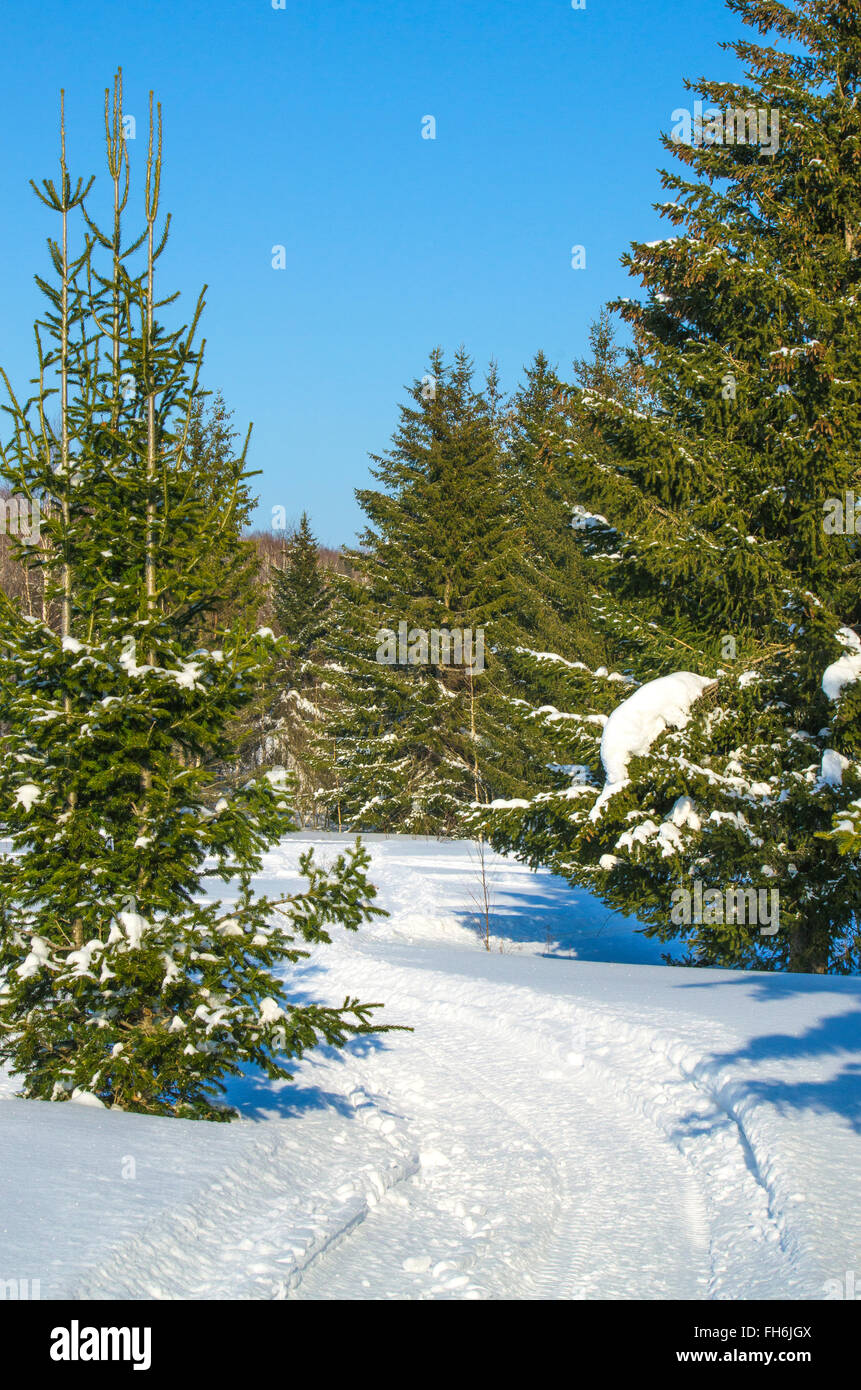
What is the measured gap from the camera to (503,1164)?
636 cm

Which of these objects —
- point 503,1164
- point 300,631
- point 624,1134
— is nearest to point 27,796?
point 503,1164

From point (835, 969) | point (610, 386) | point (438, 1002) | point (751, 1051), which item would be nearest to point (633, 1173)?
point (751, 1051)

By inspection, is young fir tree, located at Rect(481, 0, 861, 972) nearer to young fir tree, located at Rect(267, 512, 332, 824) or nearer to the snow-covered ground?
the snow-covered ground

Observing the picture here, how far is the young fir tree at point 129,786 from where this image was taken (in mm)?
5941

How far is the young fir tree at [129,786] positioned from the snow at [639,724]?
16.4 feet

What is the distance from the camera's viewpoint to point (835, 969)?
486 inches
